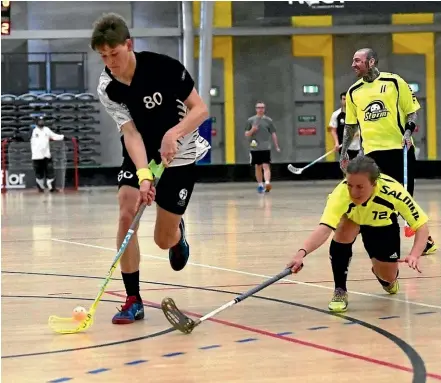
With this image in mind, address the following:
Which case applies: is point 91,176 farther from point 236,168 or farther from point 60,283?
point 60,283

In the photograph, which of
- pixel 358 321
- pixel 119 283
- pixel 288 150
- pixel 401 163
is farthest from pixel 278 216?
pixel 288 150

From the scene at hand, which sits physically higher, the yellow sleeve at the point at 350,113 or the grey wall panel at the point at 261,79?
the grey wall panel at the point at 261,79

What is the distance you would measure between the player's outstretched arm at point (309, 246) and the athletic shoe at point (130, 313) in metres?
0.73

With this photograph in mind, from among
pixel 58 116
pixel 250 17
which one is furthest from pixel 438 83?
pixel 58 116

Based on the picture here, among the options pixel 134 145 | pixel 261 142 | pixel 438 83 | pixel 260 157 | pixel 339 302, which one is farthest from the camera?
pixel 438 83

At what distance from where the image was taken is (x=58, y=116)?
23375 mm

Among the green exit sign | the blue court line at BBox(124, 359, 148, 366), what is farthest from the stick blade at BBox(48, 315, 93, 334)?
the green exit sign

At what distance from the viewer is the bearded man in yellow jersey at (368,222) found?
15.2ft

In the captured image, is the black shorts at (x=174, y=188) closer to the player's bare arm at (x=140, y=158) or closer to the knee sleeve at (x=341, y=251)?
the player's bare arm at (x=140, y=158)

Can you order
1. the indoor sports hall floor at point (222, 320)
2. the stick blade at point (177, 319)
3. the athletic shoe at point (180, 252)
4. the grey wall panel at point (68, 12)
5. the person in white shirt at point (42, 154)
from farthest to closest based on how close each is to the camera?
the grey wall panel at point (68, 12)
the person in white shirt at point (42, 154)
the athletic shoe at point (180, 252)
the stick blade at point (177, 319)
the indoor sports hall floor at point (222, 320)

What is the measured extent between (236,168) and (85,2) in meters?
5.33

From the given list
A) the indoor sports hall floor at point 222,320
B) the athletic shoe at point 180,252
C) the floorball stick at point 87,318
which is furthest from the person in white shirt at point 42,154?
the floorball stick at point 87,318

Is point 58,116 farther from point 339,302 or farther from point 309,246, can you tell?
point 309,246

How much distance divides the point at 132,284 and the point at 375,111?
2760 mm
